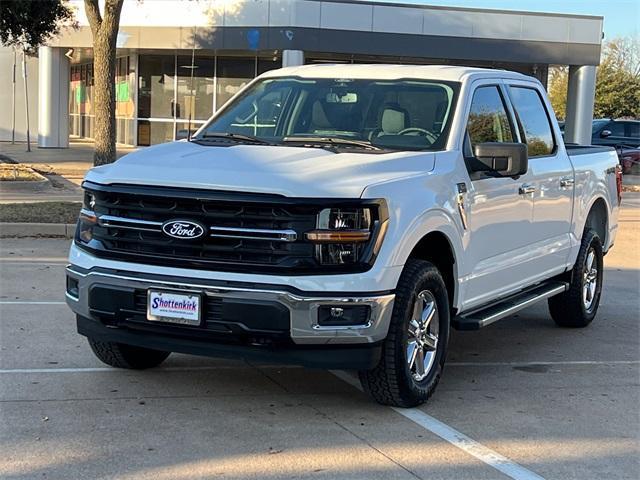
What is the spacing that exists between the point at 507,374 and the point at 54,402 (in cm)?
310

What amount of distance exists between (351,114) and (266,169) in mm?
1388

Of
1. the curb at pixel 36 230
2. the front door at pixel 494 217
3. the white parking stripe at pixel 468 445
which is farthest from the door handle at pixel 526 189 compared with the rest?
the curb at pixel 36 230

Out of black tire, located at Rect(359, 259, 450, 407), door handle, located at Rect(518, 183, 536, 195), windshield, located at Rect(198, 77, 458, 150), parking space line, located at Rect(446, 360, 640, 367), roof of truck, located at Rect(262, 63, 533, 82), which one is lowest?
parking space line, located at Rect(446, 360, 640, 367)

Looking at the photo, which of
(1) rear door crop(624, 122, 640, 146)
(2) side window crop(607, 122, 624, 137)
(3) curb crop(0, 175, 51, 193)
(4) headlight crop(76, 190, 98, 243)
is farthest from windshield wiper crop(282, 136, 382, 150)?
(2) side window crop(607, 122, 624, 137)

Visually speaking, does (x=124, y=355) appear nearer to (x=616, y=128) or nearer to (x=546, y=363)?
(x=546, y=363)

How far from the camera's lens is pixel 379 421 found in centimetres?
491

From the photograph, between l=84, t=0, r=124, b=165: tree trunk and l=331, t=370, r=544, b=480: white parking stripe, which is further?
l=84, t=0, r=124, b=165: tree trunk

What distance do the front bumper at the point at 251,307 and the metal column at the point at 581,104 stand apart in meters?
23.9

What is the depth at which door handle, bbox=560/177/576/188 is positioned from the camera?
7.05 metres

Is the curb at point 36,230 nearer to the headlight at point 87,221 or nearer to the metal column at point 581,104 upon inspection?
the headlight at point 87,221

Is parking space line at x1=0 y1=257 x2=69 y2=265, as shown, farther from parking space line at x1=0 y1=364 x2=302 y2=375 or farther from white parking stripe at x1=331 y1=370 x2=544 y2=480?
white parking stripe at x1=331 y1=370 x2=544 y2=480

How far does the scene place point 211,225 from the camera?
4.64 m

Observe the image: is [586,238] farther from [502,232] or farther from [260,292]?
[260,292]

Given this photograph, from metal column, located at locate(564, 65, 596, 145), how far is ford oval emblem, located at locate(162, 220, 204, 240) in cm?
2405
